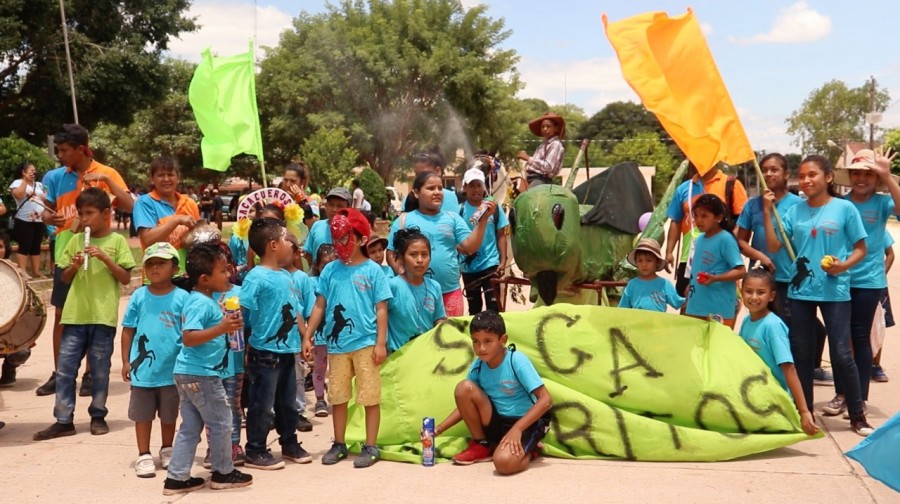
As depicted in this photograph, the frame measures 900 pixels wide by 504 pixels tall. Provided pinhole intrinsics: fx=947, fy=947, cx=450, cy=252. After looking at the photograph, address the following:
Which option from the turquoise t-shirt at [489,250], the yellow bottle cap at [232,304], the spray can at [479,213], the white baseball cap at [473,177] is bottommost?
the yellow bottle cap at [232,304]

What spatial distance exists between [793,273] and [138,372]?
3.87 meters

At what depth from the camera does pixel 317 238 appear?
263 inches

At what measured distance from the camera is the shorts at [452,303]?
244 inches

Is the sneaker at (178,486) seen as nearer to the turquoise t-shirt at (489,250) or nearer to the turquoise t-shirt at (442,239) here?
the turquoise t-shirt at (442,239)

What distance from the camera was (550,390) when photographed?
5.32 meters

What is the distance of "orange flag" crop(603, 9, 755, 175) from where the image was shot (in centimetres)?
538

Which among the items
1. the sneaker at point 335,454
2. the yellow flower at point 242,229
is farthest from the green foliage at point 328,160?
the sneaker at point 335,454

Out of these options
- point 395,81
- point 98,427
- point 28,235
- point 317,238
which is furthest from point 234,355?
point 395,81

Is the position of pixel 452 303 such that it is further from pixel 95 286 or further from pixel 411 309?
pixel 95 286

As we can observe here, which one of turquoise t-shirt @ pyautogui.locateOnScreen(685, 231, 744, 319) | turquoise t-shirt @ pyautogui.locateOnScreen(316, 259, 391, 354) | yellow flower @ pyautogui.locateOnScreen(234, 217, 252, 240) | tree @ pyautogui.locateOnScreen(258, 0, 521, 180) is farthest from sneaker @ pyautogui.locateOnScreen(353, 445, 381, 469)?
tree @ pyautogui.locateOnScreen(258, 0, 521, 180)

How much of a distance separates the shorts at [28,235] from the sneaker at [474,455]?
8.94m

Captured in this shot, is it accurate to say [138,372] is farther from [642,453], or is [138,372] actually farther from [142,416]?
[642,453]

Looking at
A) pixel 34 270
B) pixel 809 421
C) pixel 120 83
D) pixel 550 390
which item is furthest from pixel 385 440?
pixel 120 83

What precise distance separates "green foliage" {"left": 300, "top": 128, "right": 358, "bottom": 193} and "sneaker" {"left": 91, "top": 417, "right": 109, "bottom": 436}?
20.9 meters
